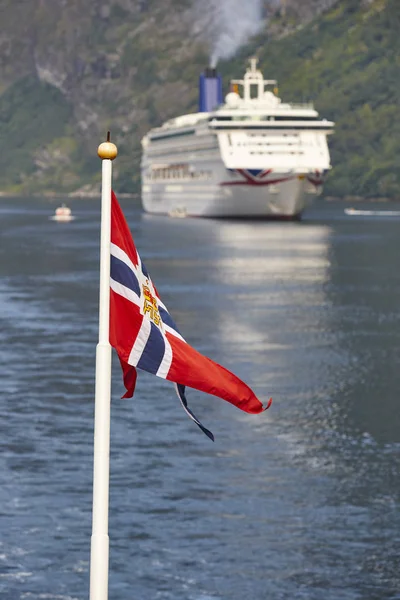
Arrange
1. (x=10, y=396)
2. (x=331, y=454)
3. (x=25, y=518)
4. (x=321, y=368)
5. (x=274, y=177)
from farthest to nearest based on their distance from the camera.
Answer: (x=274, y=177) → (x=321, y=368) → (x=10, y=396) → (x=331, y=454) → (x=25, y=518)

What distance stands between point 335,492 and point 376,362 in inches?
834

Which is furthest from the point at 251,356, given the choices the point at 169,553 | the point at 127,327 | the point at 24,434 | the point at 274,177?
the point at 274,177

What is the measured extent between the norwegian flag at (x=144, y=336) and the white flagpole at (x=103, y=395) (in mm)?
189

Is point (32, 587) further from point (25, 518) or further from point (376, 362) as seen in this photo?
point (376, 362)

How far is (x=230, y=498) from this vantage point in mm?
32031

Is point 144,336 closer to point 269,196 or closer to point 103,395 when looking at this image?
point 103,395

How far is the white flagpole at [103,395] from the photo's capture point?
646 inches

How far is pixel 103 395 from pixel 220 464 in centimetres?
→ 1890

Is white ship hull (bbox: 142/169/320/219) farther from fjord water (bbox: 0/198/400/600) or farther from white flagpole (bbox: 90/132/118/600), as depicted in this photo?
white flagpole (bbox: 90/132/118/600)

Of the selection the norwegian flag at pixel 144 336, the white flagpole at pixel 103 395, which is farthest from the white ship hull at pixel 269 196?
the white flagpole at pixel 103 395

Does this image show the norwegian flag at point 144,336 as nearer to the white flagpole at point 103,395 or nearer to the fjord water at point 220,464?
the white flagpole at point 103,395

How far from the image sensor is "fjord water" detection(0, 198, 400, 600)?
88.9 ft

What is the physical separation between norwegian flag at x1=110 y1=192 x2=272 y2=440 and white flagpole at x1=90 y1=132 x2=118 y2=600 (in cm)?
19

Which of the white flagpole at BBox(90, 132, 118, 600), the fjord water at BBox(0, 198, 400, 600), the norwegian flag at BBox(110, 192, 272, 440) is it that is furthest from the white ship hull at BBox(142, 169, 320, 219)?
the white flagpole at BBox(90, 132, 118, 600)
